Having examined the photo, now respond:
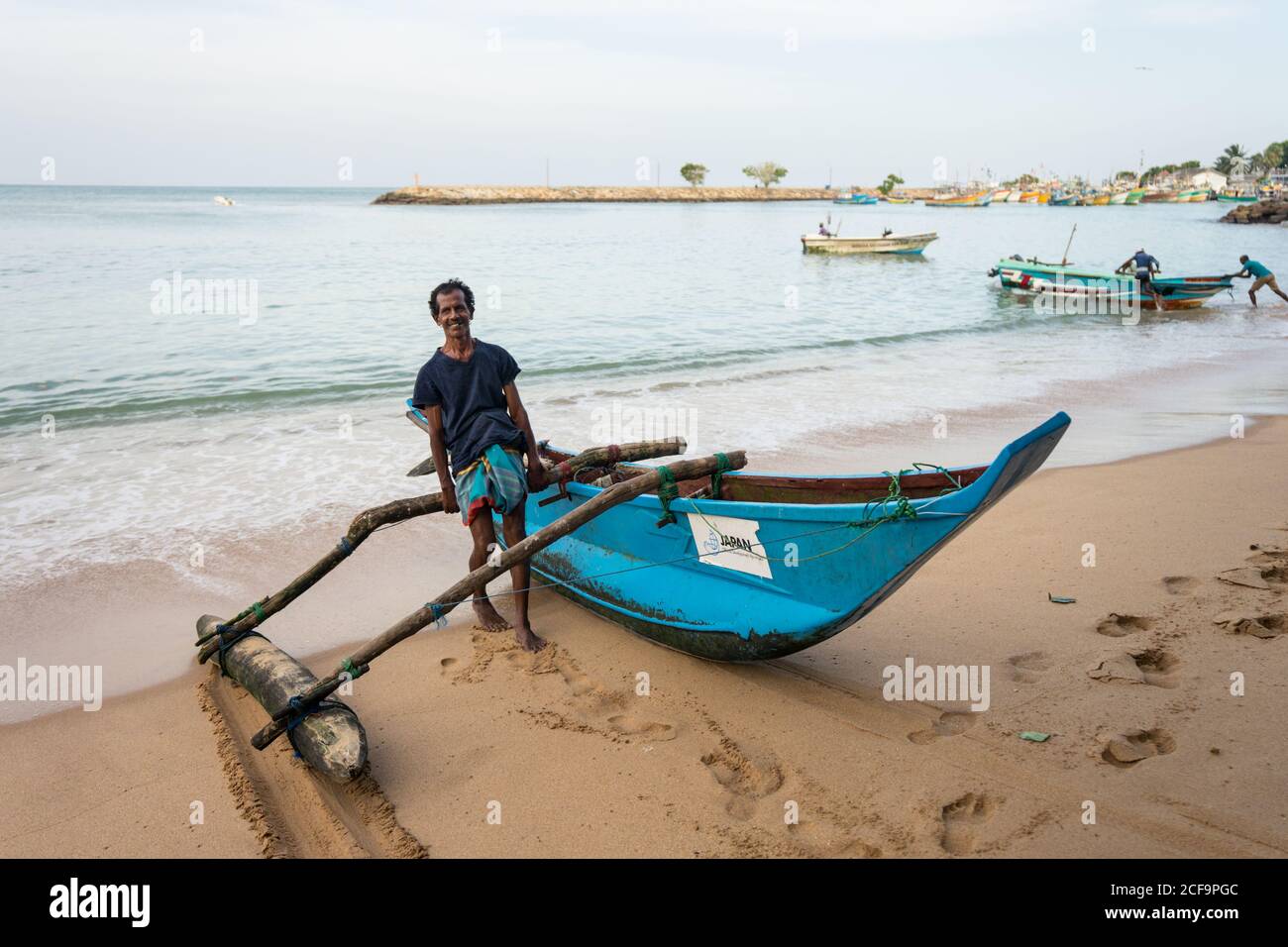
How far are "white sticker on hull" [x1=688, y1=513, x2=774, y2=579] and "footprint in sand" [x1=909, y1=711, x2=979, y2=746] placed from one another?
0.94 meters

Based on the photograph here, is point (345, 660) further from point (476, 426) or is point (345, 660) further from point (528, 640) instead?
point (476, 426)

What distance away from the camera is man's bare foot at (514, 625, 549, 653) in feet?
16.4

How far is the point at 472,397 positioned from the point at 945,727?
110 inches

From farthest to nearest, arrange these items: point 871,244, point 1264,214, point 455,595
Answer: point 1264,214, point 871,244, point 455,595

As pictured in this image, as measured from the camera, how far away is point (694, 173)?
135750 mm

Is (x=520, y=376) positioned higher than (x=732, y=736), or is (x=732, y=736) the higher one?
(x=520, y=376)

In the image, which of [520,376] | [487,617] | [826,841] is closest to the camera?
[826,841]

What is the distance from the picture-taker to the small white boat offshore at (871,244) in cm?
3800

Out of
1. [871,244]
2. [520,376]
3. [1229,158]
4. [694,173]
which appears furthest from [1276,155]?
[520,376]

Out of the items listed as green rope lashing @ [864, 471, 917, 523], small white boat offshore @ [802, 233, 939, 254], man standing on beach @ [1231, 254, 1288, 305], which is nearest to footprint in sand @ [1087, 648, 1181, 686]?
green rope lashing @ [864, 471, 917, 523]

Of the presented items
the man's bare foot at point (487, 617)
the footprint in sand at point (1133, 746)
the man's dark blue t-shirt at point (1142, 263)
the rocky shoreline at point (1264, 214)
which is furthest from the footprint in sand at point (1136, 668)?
the rocky shoreline at point (1264, 214)

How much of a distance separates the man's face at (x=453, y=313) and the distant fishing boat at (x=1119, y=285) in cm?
2068
